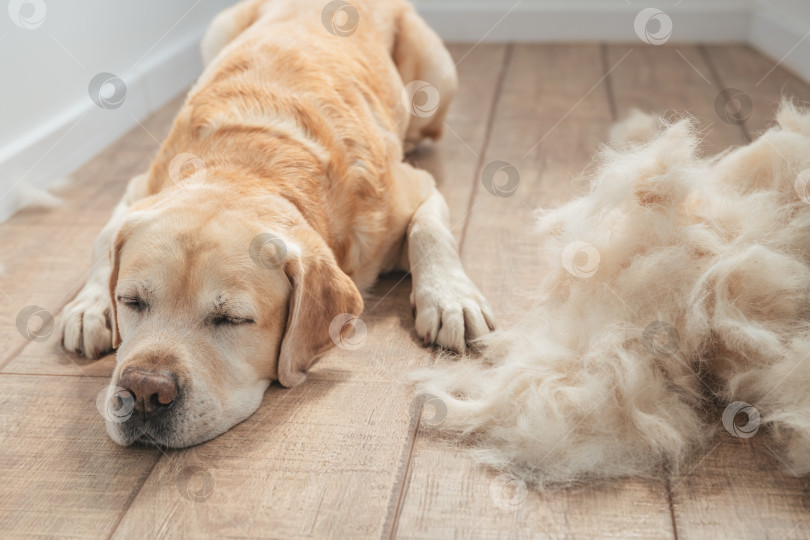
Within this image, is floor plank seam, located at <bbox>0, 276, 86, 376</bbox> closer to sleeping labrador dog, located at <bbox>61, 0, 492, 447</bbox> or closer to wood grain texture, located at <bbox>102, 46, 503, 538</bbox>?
sleeping labrador dog, located at <bbox>61, 0, 492, 447</bbox>

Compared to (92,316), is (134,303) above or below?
above

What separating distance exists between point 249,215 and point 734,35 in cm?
401

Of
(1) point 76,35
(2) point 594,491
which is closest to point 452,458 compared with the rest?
(2) point 594,491

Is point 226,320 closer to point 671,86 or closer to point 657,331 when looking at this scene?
point 657,331

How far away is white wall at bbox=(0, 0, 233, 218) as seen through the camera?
2783 millimetres

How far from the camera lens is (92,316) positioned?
77.9 inches

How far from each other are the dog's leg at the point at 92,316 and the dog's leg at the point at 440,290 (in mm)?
734

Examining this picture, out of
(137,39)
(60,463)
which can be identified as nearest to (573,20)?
(137,39)

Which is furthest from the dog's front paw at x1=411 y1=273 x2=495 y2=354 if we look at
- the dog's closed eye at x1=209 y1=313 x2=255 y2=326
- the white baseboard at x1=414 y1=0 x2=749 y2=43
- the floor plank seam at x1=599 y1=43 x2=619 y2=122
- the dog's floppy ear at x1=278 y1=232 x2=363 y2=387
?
the white baseboard at x1=414 y1=0 x2=749 y2=43

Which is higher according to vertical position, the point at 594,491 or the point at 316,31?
the point at 316,31

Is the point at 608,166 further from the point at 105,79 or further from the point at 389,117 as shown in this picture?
the point at 105,79

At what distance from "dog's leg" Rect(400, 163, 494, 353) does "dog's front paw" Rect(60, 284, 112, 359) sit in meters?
0.74

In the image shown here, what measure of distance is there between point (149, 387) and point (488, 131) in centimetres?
223

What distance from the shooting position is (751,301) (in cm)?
171
